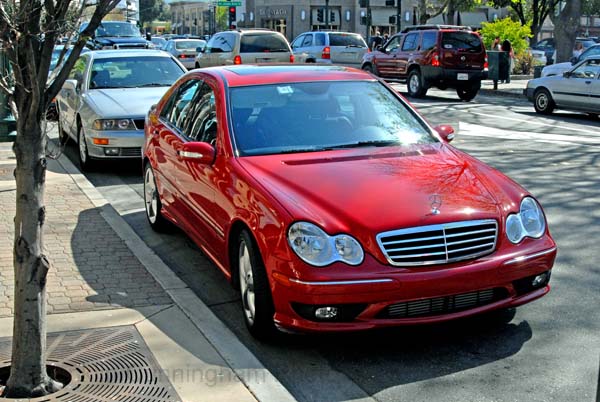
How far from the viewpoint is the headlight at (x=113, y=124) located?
34.8 ft

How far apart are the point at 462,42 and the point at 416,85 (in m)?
1.70

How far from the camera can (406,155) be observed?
580cm

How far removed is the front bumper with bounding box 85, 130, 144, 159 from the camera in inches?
415

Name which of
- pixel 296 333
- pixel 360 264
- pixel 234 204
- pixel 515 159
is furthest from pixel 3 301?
pixel 515 159

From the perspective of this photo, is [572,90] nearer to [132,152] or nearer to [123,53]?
[123,53]

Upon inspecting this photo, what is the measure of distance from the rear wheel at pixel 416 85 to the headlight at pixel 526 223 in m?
17.5

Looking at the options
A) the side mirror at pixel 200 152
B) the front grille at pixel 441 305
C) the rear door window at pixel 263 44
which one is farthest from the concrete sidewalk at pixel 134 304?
the rear door window at pixel 263 44

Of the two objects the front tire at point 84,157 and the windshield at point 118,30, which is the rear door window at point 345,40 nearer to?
the windshield at point 118,30

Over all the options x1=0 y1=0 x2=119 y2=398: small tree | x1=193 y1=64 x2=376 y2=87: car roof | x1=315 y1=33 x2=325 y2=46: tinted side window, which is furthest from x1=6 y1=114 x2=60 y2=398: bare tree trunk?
x1=315 y1=33 x2=325 y2=46: tinted side window

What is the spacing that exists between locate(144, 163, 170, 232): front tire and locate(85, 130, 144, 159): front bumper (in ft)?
8.26

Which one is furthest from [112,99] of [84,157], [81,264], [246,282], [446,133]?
[246,282]

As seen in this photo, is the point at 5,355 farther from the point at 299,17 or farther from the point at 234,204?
the point at 299,17

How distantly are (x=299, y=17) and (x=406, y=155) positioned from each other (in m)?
72.5

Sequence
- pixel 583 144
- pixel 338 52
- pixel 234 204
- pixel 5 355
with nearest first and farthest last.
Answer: pixel 5 355 → pixel 234 204 → pixel 583 144 → pixel 338 52
